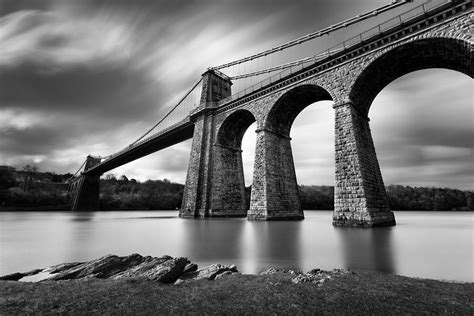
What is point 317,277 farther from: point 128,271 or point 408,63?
point 408,63

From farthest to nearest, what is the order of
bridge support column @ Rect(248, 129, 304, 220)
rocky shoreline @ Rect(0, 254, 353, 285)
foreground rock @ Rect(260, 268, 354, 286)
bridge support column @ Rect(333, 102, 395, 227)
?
bridge support column @ Rect(248, 129, 304, 220)
bridge support column @ Rect(333, 102, 395, 227)
rocky shoreline @ Rect(0, 254, 353, 285)
foreground rock @ Rect(260, 268, 354, 286)

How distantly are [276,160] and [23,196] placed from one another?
72.3m

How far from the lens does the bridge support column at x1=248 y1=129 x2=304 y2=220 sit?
71.6 feet

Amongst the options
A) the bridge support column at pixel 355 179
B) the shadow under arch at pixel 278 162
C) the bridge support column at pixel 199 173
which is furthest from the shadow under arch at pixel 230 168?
the bridge support column at pixel 355 179

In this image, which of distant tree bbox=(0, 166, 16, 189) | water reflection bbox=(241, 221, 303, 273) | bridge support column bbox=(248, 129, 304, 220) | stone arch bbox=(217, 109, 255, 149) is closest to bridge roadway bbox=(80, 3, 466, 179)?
stone arch bbox=(217, 109, 255, 149)

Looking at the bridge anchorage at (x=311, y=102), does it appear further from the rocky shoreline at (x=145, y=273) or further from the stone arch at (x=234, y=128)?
the rocky shoreline at (x=145, y=273)

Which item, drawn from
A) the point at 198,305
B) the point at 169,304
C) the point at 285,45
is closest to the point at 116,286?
the point at 169,304

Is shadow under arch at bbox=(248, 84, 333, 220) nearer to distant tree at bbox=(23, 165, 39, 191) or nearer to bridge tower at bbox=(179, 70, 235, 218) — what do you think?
bridge tower at bbox=(179, 70, 235, 218)

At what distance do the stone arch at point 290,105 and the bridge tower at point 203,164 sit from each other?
25.9 feet

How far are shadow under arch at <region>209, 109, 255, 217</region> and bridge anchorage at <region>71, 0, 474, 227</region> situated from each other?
116 millimetres

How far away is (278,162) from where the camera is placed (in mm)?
23547

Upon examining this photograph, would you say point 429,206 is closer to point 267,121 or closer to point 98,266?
point 267,121

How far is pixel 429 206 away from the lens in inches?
2596

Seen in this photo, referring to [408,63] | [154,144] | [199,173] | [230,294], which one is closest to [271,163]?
[199,173]
